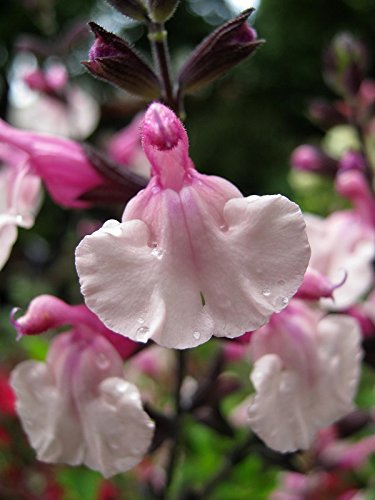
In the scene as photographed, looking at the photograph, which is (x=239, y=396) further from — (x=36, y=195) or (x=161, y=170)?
(x=161, y=170)

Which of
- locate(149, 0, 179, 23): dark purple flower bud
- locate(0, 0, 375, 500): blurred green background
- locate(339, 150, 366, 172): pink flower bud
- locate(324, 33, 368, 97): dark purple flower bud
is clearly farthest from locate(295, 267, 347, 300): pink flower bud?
locate(0, 0, 375, 500): blurred green background

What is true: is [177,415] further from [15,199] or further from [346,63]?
[346,63]

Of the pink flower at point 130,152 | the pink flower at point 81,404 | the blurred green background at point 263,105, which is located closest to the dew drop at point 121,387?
the pink flower at point 81,404

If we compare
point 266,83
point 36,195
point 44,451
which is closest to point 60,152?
point 36,195

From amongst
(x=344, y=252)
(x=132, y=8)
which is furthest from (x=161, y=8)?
(x=344, y=252)

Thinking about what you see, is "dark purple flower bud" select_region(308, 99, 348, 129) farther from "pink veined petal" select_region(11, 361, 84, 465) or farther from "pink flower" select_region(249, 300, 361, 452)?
"pink veined petal" select_region(11, 361, 84, 465)
